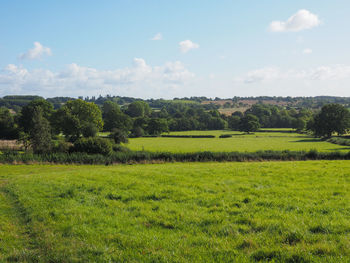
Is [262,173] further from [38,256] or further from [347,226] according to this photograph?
[38,256]

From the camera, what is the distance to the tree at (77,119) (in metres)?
76.9

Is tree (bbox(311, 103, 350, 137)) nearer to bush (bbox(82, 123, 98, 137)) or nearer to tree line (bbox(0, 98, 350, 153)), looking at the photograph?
tree line (bbox(0, 98, 350, 153))

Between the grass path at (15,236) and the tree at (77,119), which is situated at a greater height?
the tree at (77,119)

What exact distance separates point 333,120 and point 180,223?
323 feet

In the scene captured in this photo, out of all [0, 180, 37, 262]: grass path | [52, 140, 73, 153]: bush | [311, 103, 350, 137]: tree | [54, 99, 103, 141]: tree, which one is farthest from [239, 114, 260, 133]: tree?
[0, 180, 37, 262]: grass path

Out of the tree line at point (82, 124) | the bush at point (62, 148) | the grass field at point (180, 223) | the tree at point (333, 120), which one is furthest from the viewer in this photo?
the tree at point (333, 120)

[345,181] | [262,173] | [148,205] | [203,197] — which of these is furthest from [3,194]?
[345,181]

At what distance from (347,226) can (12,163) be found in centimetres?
4517

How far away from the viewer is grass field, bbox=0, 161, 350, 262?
6.68 meters

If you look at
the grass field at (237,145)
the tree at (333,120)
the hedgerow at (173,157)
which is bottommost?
the grass field at (237,145)

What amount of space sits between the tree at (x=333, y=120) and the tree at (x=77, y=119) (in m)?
77.1

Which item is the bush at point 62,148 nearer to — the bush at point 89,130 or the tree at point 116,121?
the bush at point 89,130

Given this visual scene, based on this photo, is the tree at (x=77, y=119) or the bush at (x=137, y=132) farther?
the bush at (x=137, y=132)

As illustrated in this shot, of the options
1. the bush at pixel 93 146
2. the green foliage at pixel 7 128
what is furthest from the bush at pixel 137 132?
the bush at pixel 93 146
